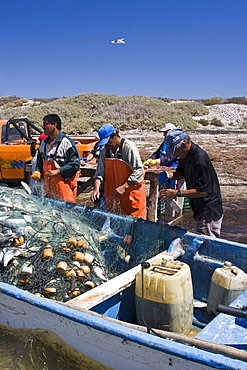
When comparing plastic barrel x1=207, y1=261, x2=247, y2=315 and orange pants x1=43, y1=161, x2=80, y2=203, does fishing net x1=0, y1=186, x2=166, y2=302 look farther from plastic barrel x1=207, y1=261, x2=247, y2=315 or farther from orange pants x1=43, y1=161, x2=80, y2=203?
plastic barrel x1=207, y1=261, x2=247, y2=315

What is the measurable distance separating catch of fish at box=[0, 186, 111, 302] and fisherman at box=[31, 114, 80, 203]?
1059 mm

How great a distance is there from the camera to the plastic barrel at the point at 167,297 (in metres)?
3.20

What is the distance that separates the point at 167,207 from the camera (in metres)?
7.74

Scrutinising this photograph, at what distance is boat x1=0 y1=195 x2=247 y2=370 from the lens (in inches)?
96.3

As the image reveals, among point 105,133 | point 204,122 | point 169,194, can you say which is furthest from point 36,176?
point 204,122

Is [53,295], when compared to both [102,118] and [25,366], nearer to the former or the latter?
[25,366]

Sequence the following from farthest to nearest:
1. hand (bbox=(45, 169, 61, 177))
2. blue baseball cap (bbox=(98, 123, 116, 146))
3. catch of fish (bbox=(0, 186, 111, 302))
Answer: hand (bbox=(45, 169, 61, 177))
blue baseball cap (bbox=(98, 123, 116, 146))
catch of fish (bbox=(0, 186, 111, 302))

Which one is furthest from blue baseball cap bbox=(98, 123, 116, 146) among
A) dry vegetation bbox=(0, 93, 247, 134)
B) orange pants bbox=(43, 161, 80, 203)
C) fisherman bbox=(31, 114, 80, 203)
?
dry vegetation bbox=(0, 93, 247, 134)

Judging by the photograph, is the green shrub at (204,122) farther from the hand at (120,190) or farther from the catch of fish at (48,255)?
the catch of fish at (48,255)

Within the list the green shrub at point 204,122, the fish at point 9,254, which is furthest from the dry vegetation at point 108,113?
the fish at point 9,254

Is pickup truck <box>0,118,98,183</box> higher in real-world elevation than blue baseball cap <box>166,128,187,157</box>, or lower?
lower

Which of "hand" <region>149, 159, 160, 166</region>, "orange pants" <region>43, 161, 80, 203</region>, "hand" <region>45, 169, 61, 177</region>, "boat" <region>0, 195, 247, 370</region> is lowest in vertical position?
"boat" <region>0, 195, 247, 370</region>

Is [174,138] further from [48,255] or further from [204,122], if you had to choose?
[204,122]

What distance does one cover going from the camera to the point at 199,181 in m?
4.14
